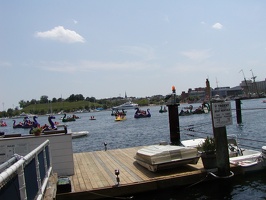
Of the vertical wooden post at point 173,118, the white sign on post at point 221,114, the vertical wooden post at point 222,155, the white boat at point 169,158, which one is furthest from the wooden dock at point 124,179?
the vertical wooden post at point 173,118

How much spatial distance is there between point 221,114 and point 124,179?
3676 mm

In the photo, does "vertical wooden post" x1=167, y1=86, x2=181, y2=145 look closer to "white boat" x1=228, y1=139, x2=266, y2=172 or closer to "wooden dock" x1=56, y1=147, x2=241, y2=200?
"wooden dock" x1=56, y1=147, x2=241, y2=200

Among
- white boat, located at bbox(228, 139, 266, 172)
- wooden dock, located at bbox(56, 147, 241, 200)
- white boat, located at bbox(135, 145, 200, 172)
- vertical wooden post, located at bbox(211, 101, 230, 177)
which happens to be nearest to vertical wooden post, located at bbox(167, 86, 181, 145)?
wooden dock, located at bbox(56, 147, 241, 200)

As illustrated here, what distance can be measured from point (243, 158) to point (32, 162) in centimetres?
772

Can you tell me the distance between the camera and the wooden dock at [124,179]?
30.1 ft

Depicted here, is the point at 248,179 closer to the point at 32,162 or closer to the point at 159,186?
the point at 159,186

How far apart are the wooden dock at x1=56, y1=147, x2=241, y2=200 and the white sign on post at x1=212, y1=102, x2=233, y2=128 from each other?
1.57 meters

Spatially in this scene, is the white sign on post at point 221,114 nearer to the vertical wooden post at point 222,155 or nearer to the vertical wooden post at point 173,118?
the vertical wooden post at point 222,155

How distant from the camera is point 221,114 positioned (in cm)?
1039

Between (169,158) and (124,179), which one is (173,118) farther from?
(124,179)

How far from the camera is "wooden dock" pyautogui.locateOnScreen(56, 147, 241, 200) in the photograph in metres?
9.18

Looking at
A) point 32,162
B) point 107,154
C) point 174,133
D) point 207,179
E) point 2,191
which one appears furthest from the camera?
→ point 174,133

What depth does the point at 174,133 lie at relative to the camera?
19.7m

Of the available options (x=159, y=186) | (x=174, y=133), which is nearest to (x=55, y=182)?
(x=159, y=186)
